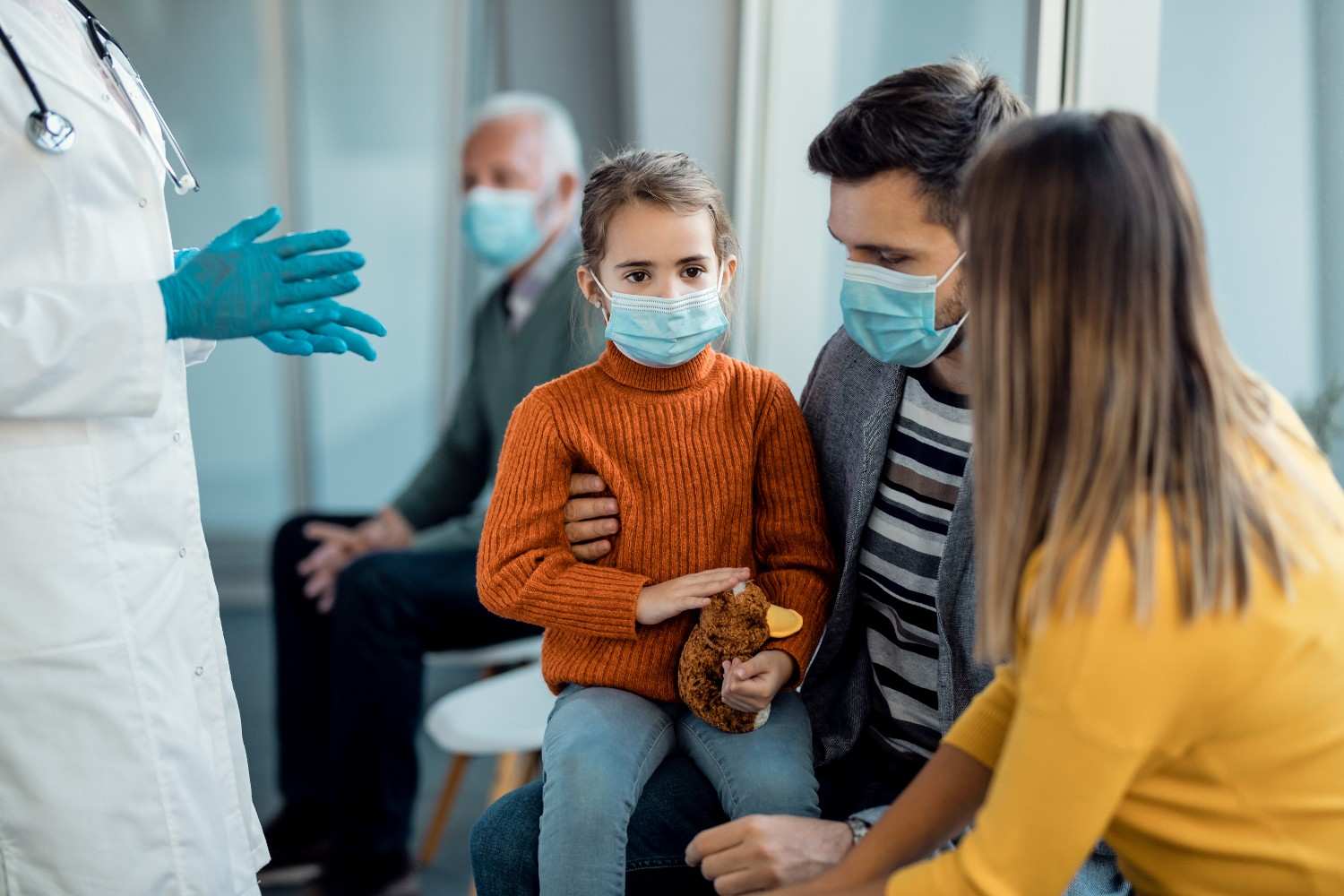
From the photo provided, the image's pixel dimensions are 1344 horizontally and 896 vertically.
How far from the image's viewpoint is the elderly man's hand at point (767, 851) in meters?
1.07

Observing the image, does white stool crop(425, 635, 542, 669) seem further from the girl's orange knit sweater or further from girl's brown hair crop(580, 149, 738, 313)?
girl's brown hair crop(580, 149, 738, 313)

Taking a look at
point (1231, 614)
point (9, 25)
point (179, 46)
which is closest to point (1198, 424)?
point (1231, 614)

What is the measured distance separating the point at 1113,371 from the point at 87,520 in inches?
38.4

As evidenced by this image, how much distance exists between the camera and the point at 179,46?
4438 mm

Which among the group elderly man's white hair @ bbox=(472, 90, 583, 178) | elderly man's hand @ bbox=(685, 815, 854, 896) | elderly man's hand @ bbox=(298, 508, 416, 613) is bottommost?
elderly man's hand @ bbox=(298, 508, 416, 613)

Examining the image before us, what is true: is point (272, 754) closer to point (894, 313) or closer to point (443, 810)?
point (443, 810)

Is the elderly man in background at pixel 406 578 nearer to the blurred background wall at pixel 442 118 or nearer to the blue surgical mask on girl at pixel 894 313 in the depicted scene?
the blurred background wall at pixel 442 118

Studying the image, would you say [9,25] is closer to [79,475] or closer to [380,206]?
[79,475]

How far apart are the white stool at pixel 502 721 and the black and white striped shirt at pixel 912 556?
0.78m

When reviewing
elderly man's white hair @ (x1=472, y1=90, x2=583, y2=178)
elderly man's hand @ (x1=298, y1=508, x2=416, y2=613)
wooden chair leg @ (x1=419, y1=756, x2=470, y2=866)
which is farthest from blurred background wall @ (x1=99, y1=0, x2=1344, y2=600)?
wooden chair leg @ (x1=419, y1=756, x2=470, y2=866)

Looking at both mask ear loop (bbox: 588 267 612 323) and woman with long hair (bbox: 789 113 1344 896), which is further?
mask ear loop (bbox: 588 267 612 323)

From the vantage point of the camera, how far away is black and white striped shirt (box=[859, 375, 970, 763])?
1246mm

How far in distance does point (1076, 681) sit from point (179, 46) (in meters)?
4.49

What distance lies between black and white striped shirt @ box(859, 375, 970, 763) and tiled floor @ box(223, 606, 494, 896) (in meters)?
1.51
